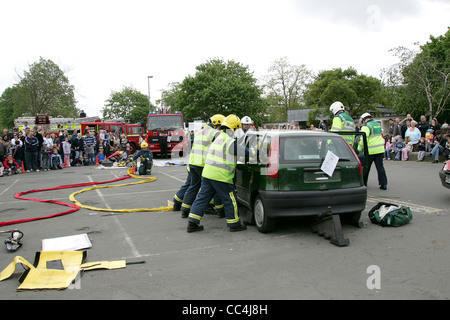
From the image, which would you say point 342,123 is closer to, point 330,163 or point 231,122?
point 330,163

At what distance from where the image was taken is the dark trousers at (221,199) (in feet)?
18.3

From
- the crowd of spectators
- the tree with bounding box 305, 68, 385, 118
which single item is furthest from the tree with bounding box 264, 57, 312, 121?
the crowd of spectators

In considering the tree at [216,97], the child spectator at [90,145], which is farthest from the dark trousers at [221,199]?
the tree at [216,97]

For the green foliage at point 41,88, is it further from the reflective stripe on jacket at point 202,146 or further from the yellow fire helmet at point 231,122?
the yellow fire helmet at point 231,122

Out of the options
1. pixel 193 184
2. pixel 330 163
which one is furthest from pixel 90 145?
pixel 330 163

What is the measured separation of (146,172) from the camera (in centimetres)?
1381

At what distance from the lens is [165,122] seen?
2211cm

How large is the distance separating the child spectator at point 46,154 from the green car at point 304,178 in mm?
14065

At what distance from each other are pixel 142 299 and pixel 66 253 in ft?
5.59

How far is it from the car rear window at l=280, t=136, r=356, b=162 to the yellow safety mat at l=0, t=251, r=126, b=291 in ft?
8.90

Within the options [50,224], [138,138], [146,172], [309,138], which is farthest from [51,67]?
[309,138]

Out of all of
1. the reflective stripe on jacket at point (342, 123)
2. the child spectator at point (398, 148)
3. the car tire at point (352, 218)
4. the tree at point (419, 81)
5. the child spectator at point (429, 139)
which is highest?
the tree at point (419, 81)

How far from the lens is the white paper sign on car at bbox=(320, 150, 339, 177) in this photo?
5172mm
